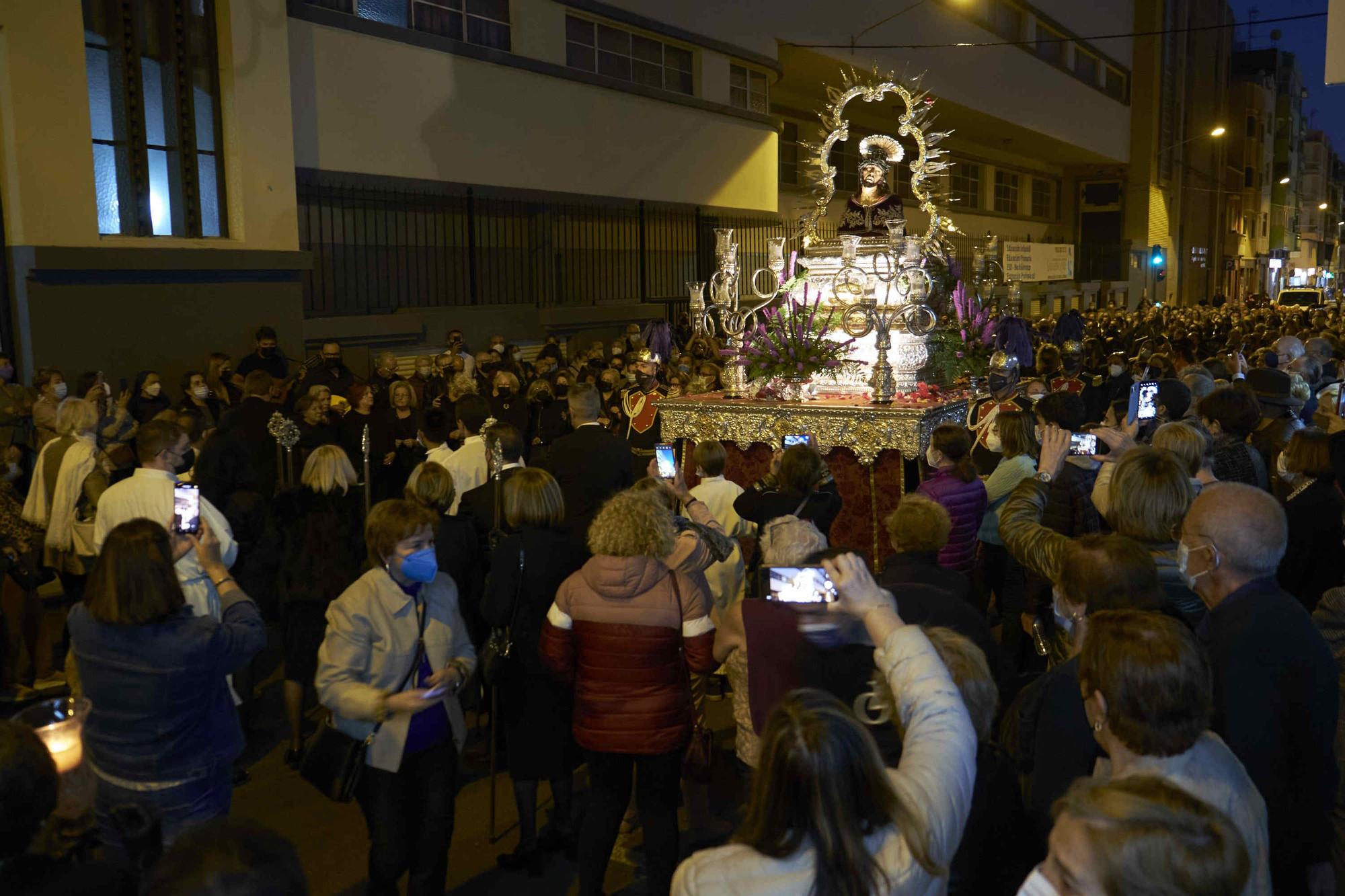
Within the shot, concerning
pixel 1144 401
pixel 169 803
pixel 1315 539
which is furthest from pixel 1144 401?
pixel 169 803

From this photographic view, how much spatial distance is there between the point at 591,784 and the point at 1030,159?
3939 cm

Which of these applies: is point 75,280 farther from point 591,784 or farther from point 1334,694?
point 1334,694

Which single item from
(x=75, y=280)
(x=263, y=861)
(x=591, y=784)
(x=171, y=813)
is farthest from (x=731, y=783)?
(x=75, y=280)

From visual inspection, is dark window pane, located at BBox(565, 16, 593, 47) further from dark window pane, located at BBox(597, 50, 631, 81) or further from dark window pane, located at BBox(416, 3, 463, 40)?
dark window pane, located at BBox(416, 3, 463, 40)

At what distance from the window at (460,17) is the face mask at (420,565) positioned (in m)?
12.5

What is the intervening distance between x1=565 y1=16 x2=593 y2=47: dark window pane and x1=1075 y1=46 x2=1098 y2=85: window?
23.3 m

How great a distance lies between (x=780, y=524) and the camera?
12.5 ft

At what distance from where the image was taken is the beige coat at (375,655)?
3.72m

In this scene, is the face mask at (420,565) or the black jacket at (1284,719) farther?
the face mask at (420,565)

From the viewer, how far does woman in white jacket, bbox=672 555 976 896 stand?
6.68 ft

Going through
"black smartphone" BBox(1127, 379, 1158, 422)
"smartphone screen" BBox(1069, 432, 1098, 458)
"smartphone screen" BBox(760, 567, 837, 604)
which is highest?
"black smartphone" BBox(1127, 379, 1158, 422)

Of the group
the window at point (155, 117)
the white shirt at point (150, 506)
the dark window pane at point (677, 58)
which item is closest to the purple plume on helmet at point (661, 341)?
the window at point (155, 117)

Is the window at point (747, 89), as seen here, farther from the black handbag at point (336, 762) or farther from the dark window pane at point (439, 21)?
the black handbag at point (336, 762)

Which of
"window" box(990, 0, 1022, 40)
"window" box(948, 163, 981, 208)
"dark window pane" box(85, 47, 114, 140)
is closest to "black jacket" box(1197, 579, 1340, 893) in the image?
"dark window pane" box(85, 47, 114, 140)
